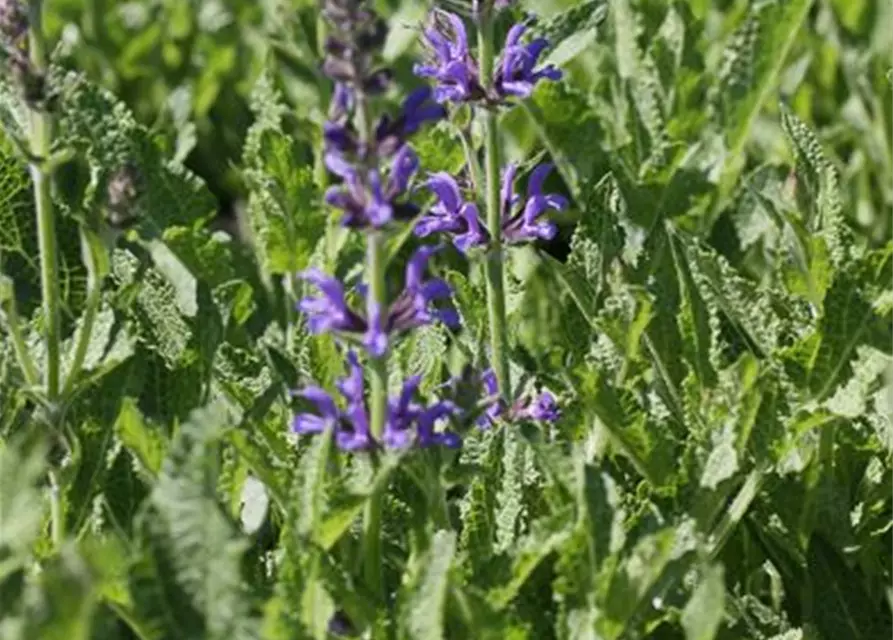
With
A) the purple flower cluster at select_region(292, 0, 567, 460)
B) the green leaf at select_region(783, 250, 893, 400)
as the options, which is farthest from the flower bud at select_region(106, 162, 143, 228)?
the green leaf at select_region(783, 250, 893, 400)

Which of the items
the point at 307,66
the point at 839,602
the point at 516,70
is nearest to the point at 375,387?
the point at 516,70

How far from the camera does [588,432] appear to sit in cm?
337

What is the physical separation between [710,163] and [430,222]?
1290mm

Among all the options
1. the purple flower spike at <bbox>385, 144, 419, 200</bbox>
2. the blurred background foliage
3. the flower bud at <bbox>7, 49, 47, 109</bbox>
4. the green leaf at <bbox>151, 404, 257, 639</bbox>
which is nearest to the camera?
the green leaf at <bbox>151, 404, 257, 639</bbox>

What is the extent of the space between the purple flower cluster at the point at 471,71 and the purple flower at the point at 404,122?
525 millimetres

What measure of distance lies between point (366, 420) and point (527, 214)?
716mm

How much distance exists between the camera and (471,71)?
3.22m

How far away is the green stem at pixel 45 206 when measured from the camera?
9.34 ft

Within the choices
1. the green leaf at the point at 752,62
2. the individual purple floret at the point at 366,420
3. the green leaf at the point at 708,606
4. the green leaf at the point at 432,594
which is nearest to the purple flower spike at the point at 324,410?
the individual purple floret at the point at 366,420

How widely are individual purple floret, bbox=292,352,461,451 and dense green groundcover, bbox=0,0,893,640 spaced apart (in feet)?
0.17

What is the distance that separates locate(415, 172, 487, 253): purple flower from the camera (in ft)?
10.5

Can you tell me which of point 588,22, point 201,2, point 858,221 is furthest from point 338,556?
point 201,2

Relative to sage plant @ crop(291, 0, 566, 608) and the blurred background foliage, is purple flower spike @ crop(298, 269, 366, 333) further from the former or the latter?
the blurred background foliage

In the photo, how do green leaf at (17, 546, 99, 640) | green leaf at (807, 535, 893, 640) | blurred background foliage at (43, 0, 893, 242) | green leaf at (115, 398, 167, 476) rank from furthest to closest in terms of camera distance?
blurred background foliage at (43, 0, 893, 242)
green leaf at (807, 535, 893, 640)
green leaf at (115, 398, 167, 476)
green leaf at (17, 546, 99, 640)
